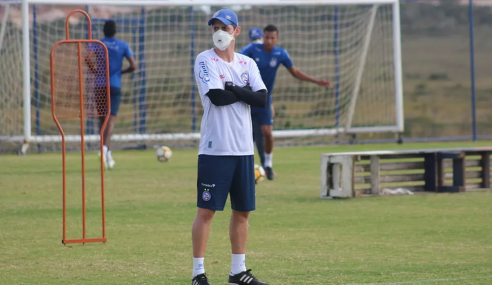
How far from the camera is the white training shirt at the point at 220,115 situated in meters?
6.77

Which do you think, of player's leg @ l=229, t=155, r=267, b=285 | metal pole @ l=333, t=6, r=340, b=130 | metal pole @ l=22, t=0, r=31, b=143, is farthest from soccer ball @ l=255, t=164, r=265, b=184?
metal pole @ l=333, t=6, r=340, b=130

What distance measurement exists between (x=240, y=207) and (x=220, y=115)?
0.70 metres

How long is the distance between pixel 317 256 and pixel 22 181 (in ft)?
26.1

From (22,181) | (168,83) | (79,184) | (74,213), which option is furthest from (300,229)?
(168,83)

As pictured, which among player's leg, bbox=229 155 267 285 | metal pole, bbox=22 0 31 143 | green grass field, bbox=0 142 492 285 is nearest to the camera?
player's leg, bbox=229 155 267 285

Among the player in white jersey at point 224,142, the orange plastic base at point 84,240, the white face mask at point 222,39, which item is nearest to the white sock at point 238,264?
the player in white jersey at point 224,142

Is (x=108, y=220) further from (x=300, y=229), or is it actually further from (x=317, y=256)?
(x=317, y=256)

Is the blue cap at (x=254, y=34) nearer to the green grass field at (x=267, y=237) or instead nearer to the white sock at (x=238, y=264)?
the green grass field at (x=267, y=237)

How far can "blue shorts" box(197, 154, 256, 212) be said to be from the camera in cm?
677

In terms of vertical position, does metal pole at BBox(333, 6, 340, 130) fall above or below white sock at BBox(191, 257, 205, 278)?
above

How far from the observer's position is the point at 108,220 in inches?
408

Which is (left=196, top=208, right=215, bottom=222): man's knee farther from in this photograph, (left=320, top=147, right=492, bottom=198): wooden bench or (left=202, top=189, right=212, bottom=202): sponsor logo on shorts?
(left=320, top=147, right=492, bottom=198): wooden bench

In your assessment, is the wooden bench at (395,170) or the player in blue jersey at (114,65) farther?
the player in blue jersey at (114,65)

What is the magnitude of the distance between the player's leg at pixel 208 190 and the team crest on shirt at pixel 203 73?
1.82 ft
